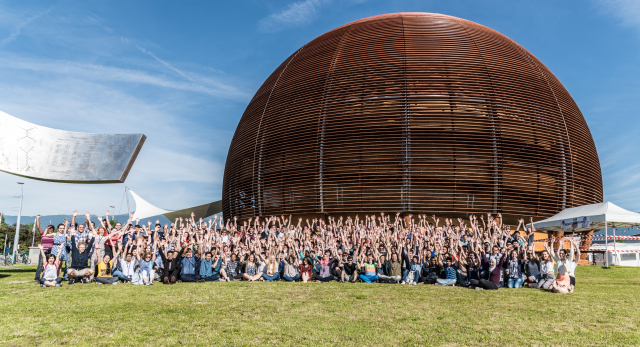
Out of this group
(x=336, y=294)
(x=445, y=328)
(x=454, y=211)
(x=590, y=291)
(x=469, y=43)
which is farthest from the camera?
(x=469, y=43)

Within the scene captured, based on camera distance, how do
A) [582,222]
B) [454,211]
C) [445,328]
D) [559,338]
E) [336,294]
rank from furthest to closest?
[454,211] < [582,222] < [336,294] < [445,328] < [559,338]

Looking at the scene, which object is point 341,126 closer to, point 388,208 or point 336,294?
point 388,208

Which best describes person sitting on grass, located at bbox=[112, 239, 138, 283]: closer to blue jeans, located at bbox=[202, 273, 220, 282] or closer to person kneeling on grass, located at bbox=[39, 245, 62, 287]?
person kneeling on grass, located at bbox=[39, 245, 62, 287]

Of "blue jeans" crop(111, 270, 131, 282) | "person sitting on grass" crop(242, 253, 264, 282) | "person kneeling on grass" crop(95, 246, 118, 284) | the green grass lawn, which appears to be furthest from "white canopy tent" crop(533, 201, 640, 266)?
"person kneeling on grass" crop(95, 246, 118, 284)

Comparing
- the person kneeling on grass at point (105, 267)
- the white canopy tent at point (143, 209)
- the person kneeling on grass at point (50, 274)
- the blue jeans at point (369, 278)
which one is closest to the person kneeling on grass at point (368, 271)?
the blue jeans at point (369, 278)

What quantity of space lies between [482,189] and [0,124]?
47.5 feet

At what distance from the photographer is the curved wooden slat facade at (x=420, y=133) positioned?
16.6 meters

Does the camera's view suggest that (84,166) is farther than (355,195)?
No

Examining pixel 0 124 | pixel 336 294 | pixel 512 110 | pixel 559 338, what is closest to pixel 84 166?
pixel 0 124

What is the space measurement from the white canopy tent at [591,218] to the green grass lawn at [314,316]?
20.8ft

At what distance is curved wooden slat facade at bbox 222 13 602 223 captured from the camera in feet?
54.5

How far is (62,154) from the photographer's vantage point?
10.9m

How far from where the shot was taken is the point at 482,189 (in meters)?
16.6

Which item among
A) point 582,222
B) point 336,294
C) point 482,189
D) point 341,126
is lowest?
point 336,294
